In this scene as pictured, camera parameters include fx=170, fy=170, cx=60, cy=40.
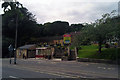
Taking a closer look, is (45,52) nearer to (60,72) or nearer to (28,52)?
(28,52)

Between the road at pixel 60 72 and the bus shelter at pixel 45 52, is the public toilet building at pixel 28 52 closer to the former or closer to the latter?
the bus shelter at pixel 45 52

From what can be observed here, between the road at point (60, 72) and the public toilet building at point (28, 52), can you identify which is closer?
the road at point (60, 72)

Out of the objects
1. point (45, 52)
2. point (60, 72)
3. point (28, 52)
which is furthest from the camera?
point (28, 52)

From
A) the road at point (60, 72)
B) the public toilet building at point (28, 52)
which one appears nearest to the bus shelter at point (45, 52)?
the public toilet building at point (28, 52)

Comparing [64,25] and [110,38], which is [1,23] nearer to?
[64,25]

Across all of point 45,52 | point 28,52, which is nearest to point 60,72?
point 45,52

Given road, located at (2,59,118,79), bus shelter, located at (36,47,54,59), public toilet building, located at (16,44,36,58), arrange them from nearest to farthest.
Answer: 1. road, located at (2,59,118,79)
2. bus shelter, located at (36,47,54,59)
3. public toilet building, located at (16,44,36,58)

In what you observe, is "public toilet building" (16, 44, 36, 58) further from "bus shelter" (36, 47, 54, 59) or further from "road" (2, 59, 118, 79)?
"road" (2, 59, 118, 79)

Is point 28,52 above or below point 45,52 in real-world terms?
below

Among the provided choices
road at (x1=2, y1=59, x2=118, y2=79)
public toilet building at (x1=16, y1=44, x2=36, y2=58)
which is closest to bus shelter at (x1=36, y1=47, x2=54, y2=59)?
public toilet building at (x1=16, y1=44, x2=36, y2=58)

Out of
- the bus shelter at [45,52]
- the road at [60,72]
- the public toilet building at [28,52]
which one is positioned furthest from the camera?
the public toilet building at [28,52]

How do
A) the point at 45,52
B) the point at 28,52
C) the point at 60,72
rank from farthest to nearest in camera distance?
the point at 28,52
the point at 45,52
the point at 60,72

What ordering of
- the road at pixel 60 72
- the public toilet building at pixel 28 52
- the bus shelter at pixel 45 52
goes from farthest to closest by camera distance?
1. the public toilet building at pixel 28 52
2. the bus shelter at pixel 45 52
3. the road at pixel 60 72

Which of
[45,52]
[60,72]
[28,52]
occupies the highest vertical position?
[45,52]
